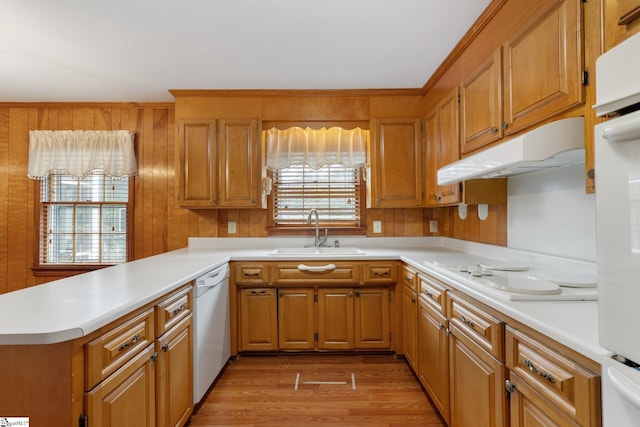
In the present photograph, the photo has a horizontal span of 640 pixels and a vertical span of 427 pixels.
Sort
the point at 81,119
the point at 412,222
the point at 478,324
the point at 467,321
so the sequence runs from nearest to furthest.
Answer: the point at 478,324 → the point at 467,321 → the point at 412,222 → the point at 81,119

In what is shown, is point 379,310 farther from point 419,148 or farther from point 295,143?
point 295,143

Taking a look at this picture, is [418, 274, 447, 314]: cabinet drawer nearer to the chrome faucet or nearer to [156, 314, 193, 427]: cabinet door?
the chrome faucet

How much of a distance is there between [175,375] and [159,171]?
2313 millimetres

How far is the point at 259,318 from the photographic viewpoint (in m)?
2.71

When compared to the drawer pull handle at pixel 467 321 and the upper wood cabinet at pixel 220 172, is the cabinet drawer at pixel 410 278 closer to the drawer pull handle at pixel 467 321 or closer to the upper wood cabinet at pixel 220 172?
the drawer pull handle at pixel 467 321

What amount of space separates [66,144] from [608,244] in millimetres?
4122

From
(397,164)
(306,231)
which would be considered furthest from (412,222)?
(306,231)

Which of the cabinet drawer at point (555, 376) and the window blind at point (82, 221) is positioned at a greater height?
the window blind at point (82, 221)

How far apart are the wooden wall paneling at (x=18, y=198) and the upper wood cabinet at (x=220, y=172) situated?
1.78 metres

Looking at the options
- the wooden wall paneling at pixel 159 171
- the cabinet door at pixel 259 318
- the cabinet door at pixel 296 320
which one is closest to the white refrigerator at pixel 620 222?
the cabinet door at pixel 296 320

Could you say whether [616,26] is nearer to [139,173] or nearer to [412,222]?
[412,222]

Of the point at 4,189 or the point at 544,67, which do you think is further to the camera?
the point at 4,189

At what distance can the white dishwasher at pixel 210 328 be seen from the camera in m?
1.95

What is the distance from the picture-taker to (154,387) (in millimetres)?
1449
